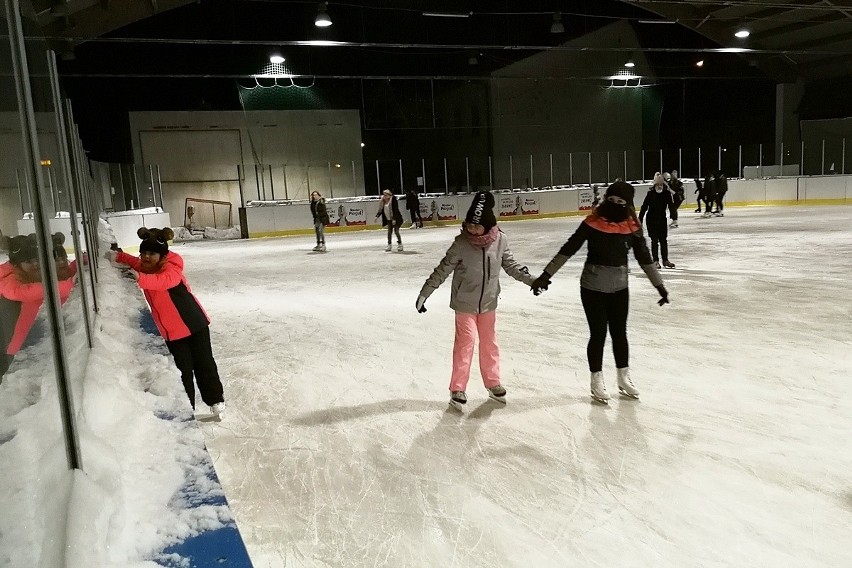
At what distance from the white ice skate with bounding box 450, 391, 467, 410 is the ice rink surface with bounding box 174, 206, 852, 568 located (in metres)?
0.10

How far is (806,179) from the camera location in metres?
21.3

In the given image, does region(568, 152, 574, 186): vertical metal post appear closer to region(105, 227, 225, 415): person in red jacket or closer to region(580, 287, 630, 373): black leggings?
region(580, 287, 630, 373): black leggings

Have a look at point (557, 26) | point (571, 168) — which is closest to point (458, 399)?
point (557, 26)

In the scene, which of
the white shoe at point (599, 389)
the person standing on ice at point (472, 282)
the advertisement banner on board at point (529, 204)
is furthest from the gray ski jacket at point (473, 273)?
the advertisement banner on board at point (529, 204)

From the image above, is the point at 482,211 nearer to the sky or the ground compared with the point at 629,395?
nearer to the sky

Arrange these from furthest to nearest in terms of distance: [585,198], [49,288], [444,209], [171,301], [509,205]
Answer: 1. [585,198]
2. [509,205]
3. [444,209]
4. [171,301]
5. [49,288]

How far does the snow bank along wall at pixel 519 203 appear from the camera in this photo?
60.1 feet

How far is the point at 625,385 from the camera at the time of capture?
3.76 metres

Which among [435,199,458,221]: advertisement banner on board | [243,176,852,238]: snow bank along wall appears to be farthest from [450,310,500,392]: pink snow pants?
[435,199,458,221]: advertisement banner on board

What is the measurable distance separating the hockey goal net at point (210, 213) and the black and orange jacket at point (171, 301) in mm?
18478

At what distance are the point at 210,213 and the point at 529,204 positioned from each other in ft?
33.7

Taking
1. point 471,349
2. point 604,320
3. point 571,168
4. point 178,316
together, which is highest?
point 571,168

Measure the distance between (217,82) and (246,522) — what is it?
21.4m

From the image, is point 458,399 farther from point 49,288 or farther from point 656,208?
point 656,208
